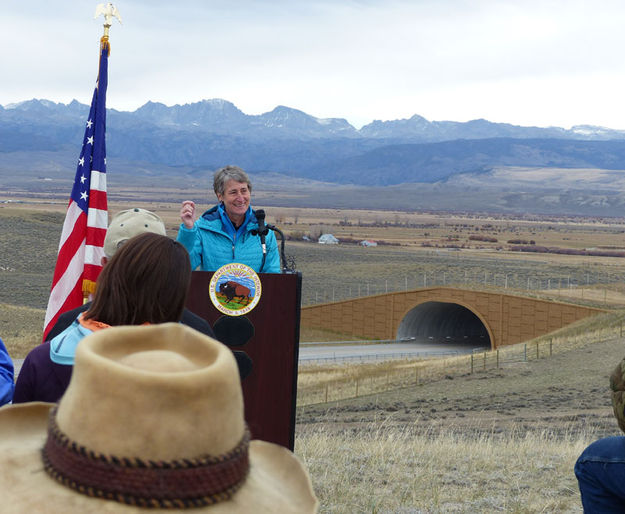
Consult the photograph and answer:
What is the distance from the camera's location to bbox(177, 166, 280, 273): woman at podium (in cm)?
517

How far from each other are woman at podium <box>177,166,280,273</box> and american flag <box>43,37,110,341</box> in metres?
1.28

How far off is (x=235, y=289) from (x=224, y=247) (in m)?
0.56

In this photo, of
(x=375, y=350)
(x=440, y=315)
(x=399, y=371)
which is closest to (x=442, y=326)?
(x=440, y=315)

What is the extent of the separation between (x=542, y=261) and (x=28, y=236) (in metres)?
46.1

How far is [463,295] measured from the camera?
4331 cm

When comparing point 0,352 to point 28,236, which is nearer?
point 0,352

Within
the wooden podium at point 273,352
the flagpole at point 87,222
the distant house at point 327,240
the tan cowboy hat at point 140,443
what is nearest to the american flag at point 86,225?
the flagpole at point 87,222

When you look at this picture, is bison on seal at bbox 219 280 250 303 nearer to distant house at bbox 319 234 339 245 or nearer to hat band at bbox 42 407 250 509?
hat band at bbox 42 407 250 509

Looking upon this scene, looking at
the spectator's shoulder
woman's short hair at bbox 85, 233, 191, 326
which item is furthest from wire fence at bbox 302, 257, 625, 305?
woman's short hair at bbox 85, 233, 191, 326

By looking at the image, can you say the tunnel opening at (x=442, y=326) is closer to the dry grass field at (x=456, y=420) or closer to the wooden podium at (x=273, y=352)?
the dry grass field at (x=456, y=420)

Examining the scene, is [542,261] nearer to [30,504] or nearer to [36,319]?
[36,319]

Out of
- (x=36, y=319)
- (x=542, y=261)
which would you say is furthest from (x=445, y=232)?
(x=36, y=319)

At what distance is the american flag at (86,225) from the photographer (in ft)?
19.9

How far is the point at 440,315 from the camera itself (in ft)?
161
